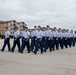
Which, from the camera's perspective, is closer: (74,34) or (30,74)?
(30,74)

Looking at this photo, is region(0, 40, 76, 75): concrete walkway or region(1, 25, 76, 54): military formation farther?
region(1, 25, 76, 54): military formation

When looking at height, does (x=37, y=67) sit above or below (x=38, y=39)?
below

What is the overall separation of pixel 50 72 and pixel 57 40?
11514mm

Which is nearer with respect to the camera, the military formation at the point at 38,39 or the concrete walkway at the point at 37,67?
the concrete walkway at the point at 37,67

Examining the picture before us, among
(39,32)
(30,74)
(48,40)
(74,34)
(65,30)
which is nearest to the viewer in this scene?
(30,74)

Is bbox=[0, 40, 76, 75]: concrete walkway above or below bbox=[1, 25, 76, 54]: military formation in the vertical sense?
below

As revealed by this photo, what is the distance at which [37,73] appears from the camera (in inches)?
279

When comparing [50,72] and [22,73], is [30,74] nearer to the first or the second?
[22,73]

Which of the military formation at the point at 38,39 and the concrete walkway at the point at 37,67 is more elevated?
the military formation at the point at 38,39

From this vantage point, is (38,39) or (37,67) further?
(38,39)

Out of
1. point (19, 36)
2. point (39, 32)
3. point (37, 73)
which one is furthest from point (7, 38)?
point (37, 73)

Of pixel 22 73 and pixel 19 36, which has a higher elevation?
pixel 19 36

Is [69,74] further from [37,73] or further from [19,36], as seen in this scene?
[19,36]

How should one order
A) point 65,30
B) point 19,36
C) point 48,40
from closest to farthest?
1. point 19,36
2. point 48,40
3. point 65,30
